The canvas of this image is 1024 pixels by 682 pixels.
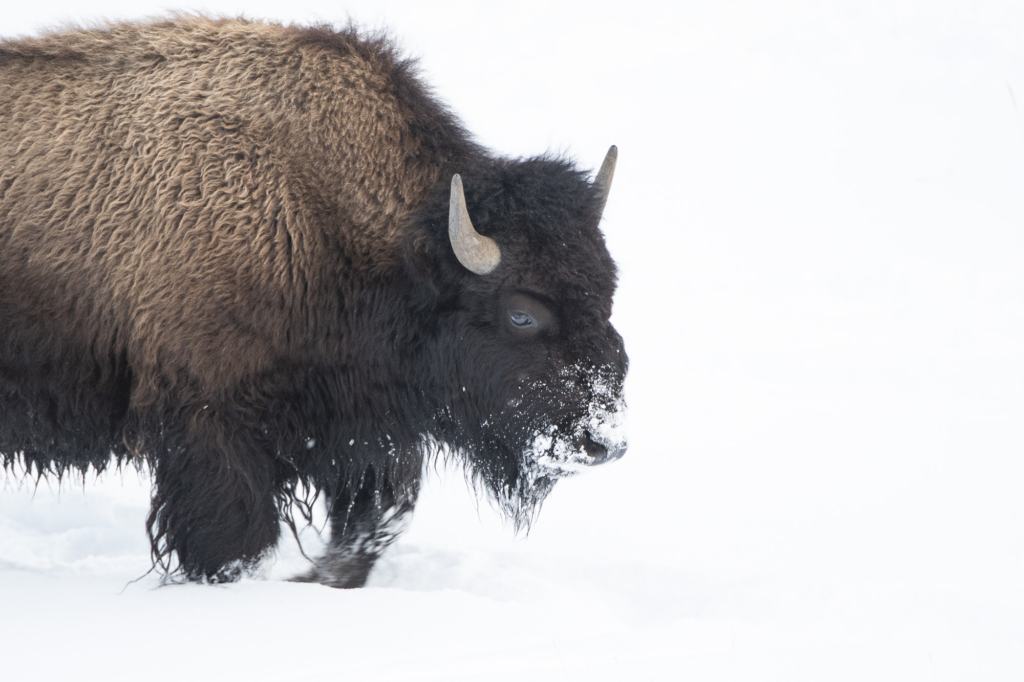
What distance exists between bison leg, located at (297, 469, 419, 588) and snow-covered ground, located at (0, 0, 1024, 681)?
13 cm

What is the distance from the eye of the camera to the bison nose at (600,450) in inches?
114

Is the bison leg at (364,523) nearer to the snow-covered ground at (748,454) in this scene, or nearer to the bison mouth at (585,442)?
the snow-covered ground at (748,454)

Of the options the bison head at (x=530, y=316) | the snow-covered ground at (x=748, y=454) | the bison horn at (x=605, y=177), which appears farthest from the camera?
the bison horn at (x=605, y=177)

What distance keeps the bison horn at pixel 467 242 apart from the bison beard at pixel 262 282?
0.01 meters

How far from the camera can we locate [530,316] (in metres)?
2.98

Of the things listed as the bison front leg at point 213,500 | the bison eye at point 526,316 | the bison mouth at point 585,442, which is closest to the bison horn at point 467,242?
the bison eye at point 526,316

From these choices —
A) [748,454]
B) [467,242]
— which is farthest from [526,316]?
[748,454]

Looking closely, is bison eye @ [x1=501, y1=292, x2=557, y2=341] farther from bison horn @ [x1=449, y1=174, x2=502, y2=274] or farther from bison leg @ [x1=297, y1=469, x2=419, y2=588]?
bison leg @ [x1=297, y1=469, x2=419, y2=588]

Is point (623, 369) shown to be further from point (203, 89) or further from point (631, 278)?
point (631, 278)

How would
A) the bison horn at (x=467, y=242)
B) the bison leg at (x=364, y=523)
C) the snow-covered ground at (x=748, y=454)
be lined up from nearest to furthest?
the snow-covered ground at (x=748, y=454) → the bison horn at (x=467, y=242) → the bison leg at (x=364, y=523)

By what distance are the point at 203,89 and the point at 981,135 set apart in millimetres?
10118

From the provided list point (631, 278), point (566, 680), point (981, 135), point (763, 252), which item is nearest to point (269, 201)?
point (566, 680)

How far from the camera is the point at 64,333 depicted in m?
2.96

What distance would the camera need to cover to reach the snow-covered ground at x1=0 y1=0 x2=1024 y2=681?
2.37m
